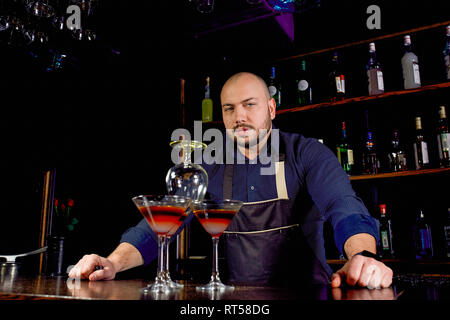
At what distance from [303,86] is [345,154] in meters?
0.61

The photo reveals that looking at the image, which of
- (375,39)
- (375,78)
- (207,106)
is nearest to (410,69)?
(375,78)

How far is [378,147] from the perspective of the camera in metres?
2.59

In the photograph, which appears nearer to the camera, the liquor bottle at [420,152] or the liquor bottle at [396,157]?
the liquor bottle at [420,152]

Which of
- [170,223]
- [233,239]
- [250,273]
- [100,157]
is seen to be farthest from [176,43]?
[170,223]

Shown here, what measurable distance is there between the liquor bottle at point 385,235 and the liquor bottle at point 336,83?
2.73ft

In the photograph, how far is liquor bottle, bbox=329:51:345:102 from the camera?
8.38ft

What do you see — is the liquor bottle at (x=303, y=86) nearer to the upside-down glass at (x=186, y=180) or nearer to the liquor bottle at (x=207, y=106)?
the liquor bottle at (x=207, y=106)

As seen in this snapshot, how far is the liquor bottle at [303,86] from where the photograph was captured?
2.71 m

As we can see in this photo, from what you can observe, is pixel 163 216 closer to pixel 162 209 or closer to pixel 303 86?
pixel 162 209

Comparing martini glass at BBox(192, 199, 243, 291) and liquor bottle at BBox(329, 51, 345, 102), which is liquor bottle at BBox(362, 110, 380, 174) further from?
martini glass at BBox(192, 199, 243, 291)

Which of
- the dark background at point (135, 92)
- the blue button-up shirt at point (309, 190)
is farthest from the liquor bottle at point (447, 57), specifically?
the blue button-up shirt at point (309, 190)

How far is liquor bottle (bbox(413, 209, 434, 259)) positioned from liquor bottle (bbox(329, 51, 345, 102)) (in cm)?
98
